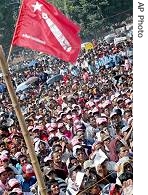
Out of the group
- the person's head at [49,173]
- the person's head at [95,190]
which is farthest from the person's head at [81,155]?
the person's head at [95,190]

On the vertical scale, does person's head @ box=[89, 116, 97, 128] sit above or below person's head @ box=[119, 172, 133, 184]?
above

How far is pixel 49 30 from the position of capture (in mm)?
5535

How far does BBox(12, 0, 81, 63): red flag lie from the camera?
550 cm

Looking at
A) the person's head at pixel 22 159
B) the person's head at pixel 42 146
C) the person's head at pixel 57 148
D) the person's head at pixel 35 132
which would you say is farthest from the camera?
the person's head at pixel 35 132

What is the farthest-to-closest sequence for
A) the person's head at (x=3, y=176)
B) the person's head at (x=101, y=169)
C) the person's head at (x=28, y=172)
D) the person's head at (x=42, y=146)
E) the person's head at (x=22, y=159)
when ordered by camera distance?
1. the person's head at (x=42, y=146)
2. the person's head at (x=22, y=159)
3. the person's head at (x=28, y=172)
4. the person's head at (x=3, y=176)
5. the person's head at (x=101, y=169)

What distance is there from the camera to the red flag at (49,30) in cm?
550

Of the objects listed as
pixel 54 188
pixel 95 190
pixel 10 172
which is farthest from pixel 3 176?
pixel 95 190

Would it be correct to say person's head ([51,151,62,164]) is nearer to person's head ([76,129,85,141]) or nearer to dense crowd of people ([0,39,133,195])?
dense crowd of people ([0,39,133,195])

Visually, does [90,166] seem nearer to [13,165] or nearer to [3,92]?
[13,165]

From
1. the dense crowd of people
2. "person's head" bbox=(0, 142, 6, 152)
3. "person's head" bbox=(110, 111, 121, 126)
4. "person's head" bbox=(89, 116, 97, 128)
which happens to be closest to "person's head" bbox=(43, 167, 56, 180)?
the dense crowd of people

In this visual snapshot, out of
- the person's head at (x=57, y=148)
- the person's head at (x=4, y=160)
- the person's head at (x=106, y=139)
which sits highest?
the person's head at (x=4, y=160)

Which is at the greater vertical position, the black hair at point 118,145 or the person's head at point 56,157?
the person's head at point 56,157

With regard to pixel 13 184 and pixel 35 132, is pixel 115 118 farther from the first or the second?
pixel 13 184

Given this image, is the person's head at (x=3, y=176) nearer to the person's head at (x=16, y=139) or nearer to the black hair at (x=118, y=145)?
the black hair at (x=118, y=145)
